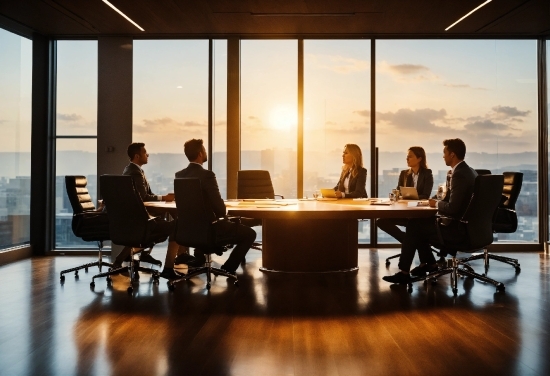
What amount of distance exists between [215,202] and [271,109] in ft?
12.4

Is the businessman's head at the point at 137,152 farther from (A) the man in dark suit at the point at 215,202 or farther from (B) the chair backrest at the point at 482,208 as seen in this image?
(B) the chair backrest at the point at 482,208

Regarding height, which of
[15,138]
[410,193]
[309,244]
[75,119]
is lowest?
[309,244]

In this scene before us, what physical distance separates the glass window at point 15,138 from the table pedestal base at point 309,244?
149 inches

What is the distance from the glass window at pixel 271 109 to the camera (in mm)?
8836

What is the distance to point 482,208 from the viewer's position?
5.23m

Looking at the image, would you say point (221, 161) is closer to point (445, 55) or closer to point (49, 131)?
point (49, 131)

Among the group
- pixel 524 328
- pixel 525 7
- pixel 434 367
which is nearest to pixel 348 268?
pixel 524 328

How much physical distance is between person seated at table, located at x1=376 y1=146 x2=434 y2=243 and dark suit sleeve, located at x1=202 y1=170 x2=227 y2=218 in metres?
2.54

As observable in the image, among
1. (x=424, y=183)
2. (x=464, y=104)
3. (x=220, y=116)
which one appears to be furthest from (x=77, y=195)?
(x=464, y=104)

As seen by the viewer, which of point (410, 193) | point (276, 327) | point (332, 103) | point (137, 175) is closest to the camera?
A: point (276, 327)

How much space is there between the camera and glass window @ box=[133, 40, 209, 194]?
348 inches

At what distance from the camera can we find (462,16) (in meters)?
7.58

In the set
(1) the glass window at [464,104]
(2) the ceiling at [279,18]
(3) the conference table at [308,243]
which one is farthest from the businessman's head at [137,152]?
(1) the glass window at [464,104]

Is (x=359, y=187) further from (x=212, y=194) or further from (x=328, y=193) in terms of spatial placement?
(x=212, y=194)
